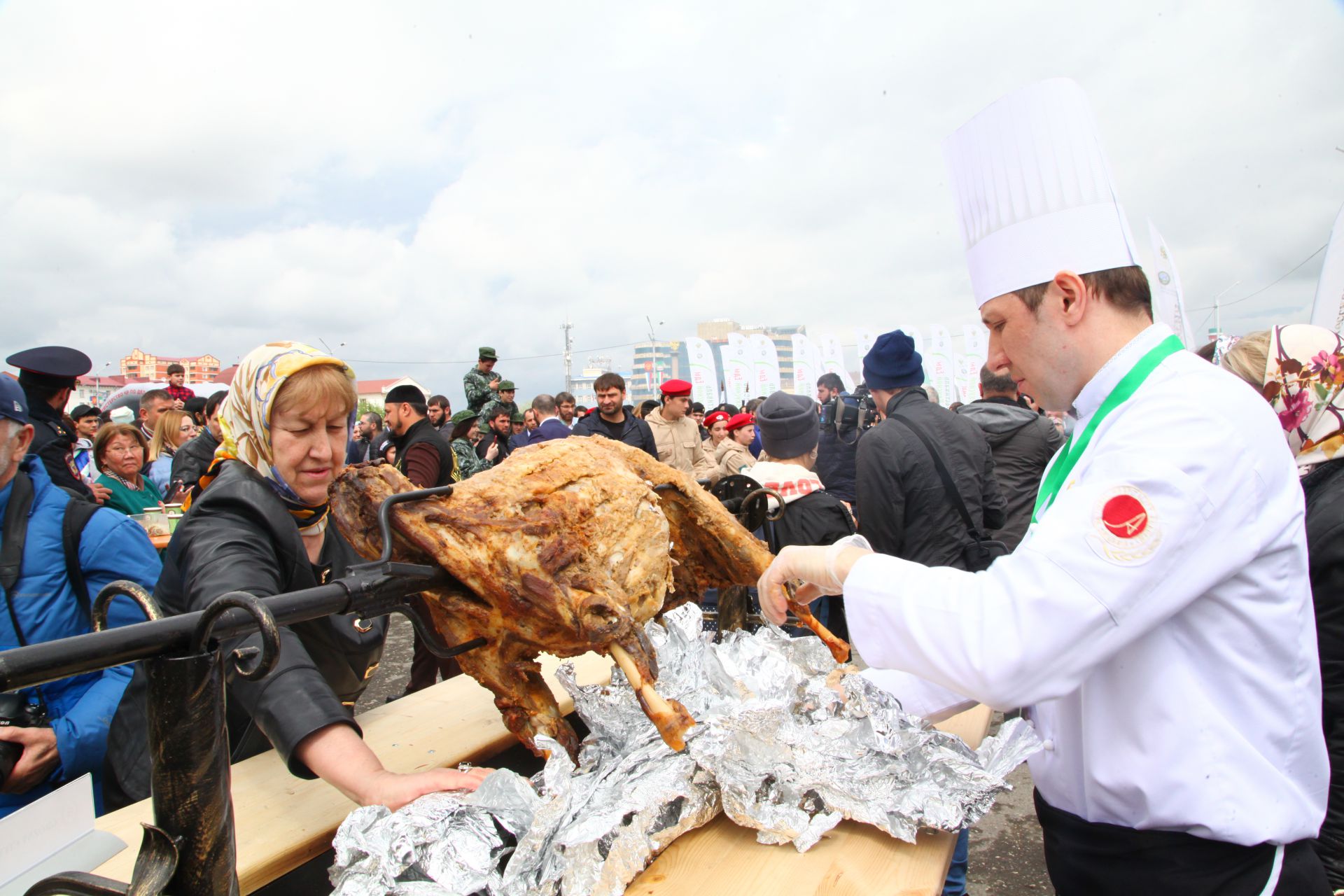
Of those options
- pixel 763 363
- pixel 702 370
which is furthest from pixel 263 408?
pixel 763 363

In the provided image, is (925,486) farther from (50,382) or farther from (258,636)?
(50,382)

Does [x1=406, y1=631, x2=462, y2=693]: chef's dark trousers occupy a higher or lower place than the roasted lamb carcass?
lower

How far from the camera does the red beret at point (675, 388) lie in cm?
789

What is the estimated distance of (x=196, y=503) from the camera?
1.76 metres

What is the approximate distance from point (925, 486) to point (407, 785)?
2.92 metres

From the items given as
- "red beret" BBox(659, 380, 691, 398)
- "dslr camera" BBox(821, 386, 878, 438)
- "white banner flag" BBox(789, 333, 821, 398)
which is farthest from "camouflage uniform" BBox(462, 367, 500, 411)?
"white banner flag" BBox(789, 333, 821, 398)

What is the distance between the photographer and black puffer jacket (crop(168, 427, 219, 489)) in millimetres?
5629

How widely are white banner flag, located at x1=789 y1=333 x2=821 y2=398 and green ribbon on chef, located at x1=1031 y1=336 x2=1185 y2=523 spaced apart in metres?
19.6

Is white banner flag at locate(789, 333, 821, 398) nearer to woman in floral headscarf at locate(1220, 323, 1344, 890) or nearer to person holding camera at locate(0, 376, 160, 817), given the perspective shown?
woman in floral headscarf at locate(1220, 323, 1344, 890)

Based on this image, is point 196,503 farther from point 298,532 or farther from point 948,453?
point 948,453

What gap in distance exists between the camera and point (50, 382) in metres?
3.89

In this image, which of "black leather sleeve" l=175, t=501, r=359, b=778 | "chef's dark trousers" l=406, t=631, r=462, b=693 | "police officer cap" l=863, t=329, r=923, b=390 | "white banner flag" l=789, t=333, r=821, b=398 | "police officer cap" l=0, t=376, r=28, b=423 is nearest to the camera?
"black leather sleeve" l=175, t=501, r=359, b=778

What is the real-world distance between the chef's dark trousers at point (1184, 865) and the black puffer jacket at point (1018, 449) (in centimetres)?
332

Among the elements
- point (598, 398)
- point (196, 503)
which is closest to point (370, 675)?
point (196, 503)
